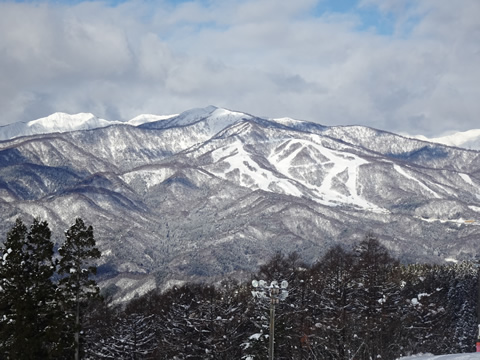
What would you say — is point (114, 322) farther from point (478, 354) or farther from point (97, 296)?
point (478, 354)

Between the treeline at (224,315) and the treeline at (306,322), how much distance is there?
17 centimetres

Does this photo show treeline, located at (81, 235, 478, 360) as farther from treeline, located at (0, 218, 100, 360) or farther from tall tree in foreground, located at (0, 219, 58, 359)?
tall tree in foreground, located at (0, 219, 58, 359)

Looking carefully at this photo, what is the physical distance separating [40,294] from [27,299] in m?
1.09

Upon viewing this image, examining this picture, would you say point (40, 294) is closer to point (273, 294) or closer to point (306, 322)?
point (273, 294)

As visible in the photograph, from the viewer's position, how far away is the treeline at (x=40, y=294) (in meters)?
56.7

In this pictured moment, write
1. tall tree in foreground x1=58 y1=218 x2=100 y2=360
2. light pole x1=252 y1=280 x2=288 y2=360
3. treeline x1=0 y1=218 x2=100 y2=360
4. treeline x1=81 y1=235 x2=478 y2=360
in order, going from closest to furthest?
light pole x1=252 y1=280 x2=288 y2=360, treeline x1=0 y1=218 x2=100 y2=360, tall tree in foreground x1=58 y1=218 x2=100 y2=360, treeline x1=81 y1=235 x2=478 y2=360

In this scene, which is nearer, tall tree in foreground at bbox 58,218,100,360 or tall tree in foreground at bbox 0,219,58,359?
tall tree in foreground at bbox 0,219,58,359

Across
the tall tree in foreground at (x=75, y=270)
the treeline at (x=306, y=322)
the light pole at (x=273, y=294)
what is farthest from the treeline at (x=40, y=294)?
the light pole at (x=273, y=294)

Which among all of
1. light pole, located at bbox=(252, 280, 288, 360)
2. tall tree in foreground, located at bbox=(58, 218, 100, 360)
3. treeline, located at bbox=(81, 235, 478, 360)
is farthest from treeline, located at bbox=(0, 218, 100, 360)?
light pole, located at bbox=(252, 280, 288, 360)

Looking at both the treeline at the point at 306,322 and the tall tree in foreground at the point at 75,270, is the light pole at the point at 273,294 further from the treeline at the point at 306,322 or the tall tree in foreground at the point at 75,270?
the treeline at the point at 306,322

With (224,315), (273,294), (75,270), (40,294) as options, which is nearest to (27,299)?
(40,294)

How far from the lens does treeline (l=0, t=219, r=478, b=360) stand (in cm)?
5756

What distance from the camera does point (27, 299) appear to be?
5694cm

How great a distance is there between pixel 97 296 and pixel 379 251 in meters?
37.0
